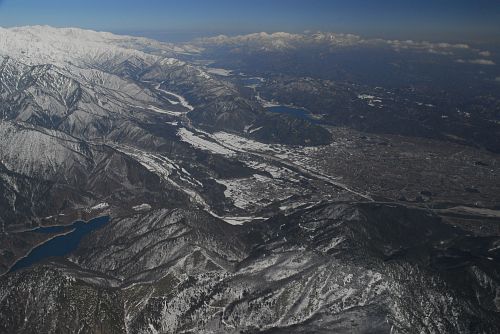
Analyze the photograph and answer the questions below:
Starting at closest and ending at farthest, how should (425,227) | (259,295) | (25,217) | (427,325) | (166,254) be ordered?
(427,325) → (259,295) → (166,254) → (425,227) → (25,217)

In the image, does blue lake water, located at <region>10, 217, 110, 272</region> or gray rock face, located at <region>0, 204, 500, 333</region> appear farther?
blue lake water, located at <region>10, 217, 110, 272</region>

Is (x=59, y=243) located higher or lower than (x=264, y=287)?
lower

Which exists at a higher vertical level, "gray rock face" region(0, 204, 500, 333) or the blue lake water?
"gray rock face" region(0, 204, 500, 333)

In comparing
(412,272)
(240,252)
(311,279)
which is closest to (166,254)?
(240,252)

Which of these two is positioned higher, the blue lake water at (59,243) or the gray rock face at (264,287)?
the gray rock face at (264,287)

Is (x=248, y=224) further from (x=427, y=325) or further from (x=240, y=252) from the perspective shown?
(x=427, y=325)

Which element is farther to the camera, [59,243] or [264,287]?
[59,243]

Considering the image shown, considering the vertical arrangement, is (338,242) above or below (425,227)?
above

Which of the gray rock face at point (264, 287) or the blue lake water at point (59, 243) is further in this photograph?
the blue lake water at point (59, 243)
